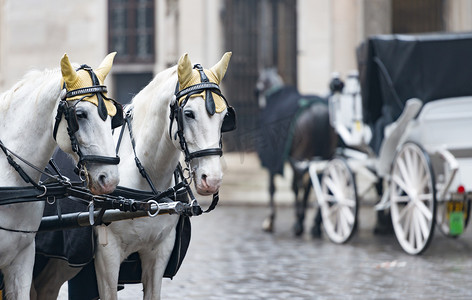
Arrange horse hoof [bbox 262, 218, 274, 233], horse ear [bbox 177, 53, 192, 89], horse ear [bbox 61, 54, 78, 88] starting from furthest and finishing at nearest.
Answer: horse hoof [bbox 262, 218, 274, 233] < horse ear [bbox 177, 53, 192, 89] < horse ear [bbox 61, 54, 78, 88]

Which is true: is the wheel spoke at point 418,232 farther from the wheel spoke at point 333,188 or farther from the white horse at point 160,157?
A: the white horse at point 160,157

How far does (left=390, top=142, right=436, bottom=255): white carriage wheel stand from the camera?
28.6ft

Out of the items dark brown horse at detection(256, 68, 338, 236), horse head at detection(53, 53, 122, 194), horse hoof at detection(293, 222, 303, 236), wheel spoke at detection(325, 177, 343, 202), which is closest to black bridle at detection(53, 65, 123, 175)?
horse head at detection(53, 53, 122, 194)

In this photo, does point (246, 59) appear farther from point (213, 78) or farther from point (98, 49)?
point (213, 78)

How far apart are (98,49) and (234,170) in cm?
417

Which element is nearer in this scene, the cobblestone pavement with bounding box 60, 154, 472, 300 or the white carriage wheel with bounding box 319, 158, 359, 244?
the cobblestone pavement with bounding box 60, 154, 472, 300

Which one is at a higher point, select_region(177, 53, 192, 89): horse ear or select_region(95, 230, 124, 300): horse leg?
select_region(177, 53, 192, 89): horse ear

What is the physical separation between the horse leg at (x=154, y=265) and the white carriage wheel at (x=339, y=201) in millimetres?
A: 5280

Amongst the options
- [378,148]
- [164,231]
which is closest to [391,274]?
[378,148]

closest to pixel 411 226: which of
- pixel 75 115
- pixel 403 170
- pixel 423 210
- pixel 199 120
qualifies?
pixel 423 210

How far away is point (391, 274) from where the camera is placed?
8008 mm

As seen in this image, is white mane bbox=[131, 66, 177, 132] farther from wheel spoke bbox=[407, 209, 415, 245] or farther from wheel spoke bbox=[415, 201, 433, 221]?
wheel spoke bbox=[407, 209, 415, 245]

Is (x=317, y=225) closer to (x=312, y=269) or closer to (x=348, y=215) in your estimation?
(x=348, y=215)

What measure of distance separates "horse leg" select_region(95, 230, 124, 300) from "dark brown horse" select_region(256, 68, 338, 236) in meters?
6.48
